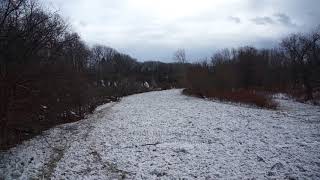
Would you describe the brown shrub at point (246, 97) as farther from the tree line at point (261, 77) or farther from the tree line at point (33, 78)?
the tree line at point (33, 78)

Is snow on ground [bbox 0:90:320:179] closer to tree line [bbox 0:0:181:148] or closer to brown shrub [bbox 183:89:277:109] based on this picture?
tree line [bbox 0:0:181:148]

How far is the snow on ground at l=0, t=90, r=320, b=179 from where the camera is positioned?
42.7 ft

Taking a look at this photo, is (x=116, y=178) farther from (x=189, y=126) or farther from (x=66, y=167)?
(x=189, y=126)

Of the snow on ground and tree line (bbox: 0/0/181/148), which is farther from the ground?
tree line (bbox: 0/0/181/148)

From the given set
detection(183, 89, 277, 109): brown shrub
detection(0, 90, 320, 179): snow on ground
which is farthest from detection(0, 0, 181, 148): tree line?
detection(183, 89, 277, 109): brown shrub

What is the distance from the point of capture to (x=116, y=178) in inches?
498

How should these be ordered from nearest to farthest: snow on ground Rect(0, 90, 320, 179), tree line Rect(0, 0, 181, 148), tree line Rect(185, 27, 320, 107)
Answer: snow on ground Rect(0, 90, 320, 179) < tree line Rect(0, 0, 181, 148) < tree line Rect(185, 27, 320, 107)

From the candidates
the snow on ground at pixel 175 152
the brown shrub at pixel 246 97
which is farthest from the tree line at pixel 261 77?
the snow on ground at pixel 175 152

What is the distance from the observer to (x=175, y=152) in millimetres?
15859

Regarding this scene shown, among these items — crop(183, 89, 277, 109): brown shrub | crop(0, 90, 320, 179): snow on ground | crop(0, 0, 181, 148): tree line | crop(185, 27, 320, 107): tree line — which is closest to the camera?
crop(0, 90, 320, 179): snow on ground

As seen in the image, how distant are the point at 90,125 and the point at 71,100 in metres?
4.67

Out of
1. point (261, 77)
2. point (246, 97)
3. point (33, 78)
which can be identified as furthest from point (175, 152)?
point (261, 77)

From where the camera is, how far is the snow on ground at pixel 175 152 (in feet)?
42.7

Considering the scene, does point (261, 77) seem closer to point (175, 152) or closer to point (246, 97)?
point (246, 97)
